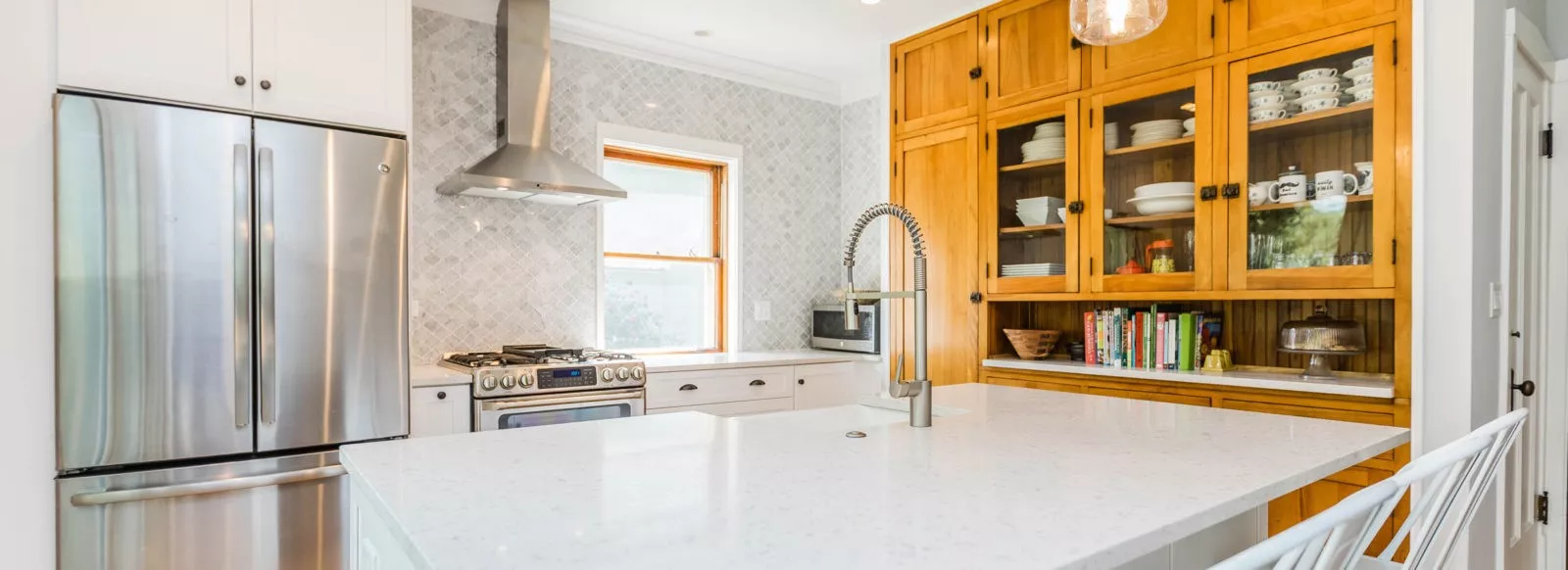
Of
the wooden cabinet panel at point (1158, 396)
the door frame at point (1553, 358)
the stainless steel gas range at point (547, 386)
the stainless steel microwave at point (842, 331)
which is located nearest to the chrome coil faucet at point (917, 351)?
the wooden cabinet panel at point (1158, 396)

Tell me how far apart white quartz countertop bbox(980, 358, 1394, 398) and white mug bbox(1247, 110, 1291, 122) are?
0.89 metres

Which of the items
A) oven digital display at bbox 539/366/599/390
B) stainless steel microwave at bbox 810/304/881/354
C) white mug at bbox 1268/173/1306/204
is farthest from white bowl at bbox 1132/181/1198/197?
oven digital display at bbox 539/366/599/390

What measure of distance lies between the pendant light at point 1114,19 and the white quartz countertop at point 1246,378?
1419mm

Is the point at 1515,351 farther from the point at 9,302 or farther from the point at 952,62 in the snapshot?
the point at 9,302

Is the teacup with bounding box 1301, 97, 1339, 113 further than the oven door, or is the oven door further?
the oven door

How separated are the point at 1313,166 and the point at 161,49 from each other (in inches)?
142

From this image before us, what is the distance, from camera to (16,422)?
2.15 meters

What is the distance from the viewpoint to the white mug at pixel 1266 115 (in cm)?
267

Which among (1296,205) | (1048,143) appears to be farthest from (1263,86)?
(1048,143)

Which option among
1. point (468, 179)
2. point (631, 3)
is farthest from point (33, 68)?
point (631, 3)

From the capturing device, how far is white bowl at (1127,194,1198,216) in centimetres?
291

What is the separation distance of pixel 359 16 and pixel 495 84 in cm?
104

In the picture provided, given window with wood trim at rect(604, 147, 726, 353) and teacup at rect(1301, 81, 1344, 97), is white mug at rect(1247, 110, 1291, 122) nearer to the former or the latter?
teacup at rect(1301, 81, 1344, 97)

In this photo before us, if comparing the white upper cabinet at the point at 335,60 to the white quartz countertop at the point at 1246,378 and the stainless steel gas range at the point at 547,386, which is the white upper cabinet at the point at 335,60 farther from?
the white quartz countertop at the point at 1246,378
